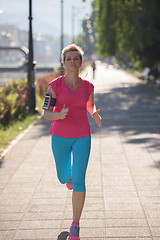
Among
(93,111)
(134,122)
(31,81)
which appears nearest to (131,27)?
(31,81)

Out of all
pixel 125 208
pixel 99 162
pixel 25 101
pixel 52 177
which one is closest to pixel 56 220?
pixel 125 208

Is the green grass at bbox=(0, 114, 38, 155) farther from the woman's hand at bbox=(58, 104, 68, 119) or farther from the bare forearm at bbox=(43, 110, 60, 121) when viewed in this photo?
the woman's hand at bbox=(58, 104, 68, 119)

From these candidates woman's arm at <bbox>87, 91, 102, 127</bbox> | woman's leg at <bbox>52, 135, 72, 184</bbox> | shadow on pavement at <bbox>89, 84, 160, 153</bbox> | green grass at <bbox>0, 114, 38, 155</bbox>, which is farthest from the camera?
shadow on pavement at <bbox>89, 84, 160, 153</bbox>

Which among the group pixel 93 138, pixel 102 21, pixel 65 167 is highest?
pixel 102 21

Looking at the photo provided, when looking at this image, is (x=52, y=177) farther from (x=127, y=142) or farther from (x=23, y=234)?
(x=127, y=142)

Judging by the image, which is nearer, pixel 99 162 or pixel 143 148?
pixel 99 162

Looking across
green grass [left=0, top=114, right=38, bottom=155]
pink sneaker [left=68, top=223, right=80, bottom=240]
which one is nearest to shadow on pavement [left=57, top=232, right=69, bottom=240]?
pink sneaker [left=68, top=223, right=80, bottom=240]

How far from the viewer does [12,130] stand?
37.9 ft

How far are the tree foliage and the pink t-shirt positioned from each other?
2100cm

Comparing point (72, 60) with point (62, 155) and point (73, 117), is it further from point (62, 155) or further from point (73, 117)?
point (62, 155)

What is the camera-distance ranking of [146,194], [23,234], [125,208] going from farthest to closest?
[146,194] < [125,208] < [23,234]

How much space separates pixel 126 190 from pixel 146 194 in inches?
12.4

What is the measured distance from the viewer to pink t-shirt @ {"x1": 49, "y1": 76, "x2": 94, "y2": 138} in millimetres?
4109

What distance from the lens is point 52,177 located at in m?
6.66
